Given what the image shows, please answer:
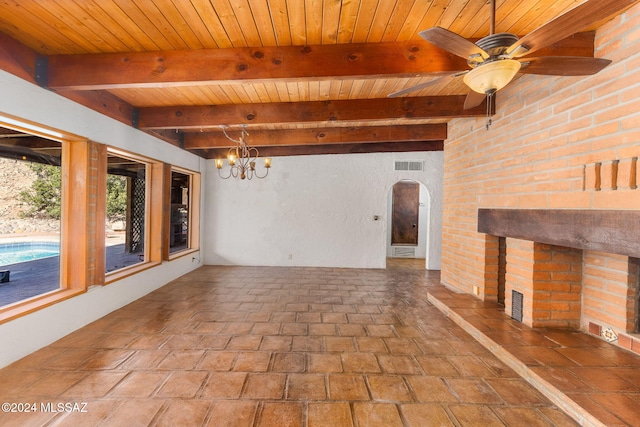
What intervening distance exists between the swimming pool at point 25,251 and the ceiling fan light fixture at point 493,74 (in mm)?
8091

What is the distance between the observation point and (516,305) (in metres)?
3.00

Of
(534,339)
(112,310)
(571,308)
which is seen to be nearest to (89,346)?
(112,310)

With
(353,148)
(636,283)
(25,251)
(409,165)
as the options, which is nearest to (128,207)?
(25,251)

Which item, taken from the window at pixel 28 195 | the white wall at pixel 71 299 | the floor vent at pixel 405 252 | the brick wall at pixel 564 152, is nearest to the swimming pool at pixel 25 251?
the window at pixel 28 195

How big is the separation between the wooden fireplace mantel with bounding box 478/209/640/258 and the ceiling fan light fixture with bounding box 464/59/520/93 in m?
1.21

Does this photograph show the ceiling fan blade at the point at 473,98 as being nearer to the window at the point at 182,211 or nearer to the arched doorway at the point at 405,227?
the arched doorway at the point at 405,227

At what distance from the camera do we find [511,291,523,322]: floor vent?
2955mm

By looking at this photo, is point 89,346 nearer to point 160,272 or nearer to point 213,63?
point 160,272

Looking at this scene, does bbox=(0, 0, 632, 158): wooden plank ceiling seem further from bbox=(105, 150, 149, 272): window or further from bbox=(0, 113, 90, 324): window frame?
bbox=(105, 150, 149, 272): window

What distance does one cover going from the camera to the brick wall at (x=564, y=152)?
1967 millimetres

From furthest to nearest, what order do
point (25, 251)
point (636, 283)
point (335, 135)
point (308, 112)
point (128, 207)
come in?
point (128, 207) < point (25, 251) < point (335, 135) < point (308, 112) < point (636, 283)

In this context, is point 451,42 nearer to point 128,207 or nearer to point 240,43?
point 240,43

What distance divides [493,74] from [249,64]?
Answer: 1.86 metres

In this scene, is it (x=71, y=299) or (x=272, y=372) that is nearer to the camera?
(x=272, y=372)
